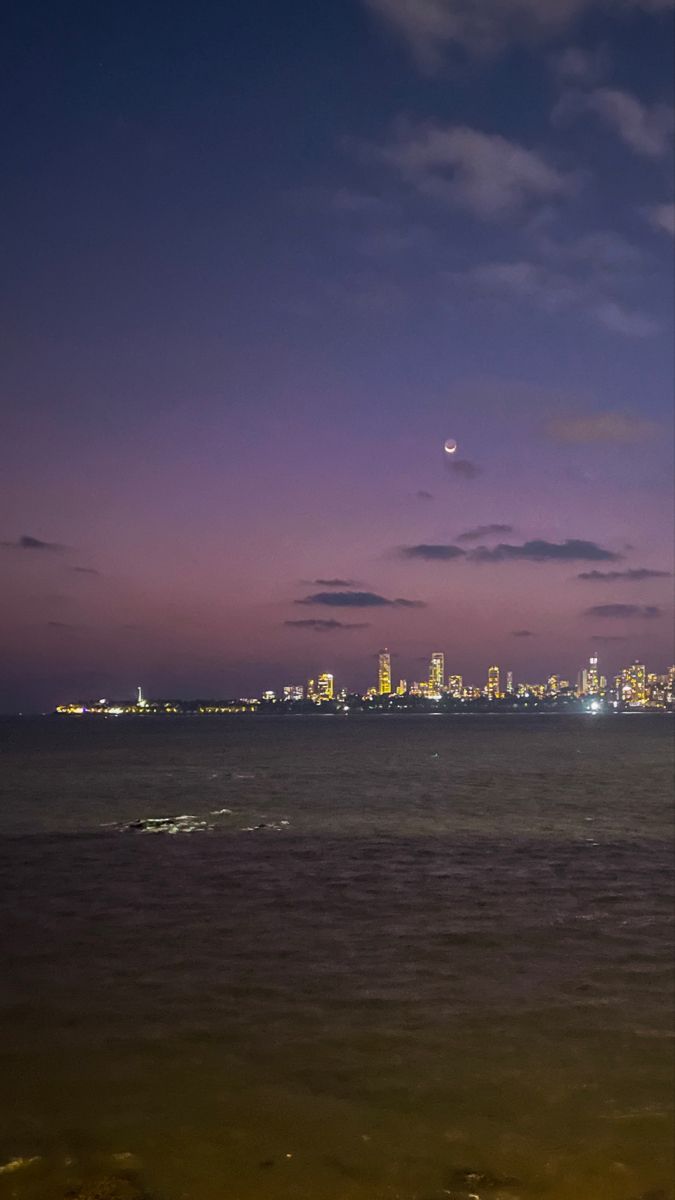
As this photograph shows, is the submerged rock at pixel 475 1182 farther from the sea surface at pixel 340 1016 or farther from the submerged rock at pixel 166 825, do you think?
the submerged rock at pixel 166 825

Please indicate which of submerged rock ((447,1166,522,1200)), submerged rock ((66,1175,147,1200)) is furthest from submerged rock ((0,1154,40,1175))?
submerged rock ((447,1166,522,1200))

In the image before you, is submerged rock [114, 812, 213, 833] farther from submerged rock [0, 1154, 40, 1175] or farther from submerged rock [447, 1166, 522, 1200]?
submerged rock [447, 1166, 522, 1200]

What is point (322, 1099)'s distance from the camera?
11.9 metres

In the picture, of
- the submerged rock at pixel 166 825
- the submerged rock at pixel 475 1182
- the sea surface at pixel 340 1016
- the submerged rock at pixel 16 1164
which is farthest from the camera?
the submerged rock at pixel 166 825

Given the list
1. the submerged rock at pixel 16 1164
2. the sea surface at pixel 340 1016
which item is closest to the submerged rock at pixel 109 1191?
the sea surface at pixel 340 1016

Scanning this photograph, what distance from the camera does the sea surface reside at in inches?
405

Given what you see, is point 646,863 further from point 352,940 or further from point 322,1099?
point 322,1099

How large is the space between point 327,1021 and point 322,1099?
10.1ft

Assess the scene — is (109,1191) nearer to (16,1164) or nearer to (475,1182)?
(16,1164)

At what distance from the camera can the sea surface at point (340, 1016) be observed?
1029 centimetres

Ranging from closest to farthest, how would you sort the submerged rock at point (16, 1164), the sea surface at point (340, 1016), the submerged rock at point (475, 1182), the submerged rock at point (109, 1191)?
the submerged rock at point (109, 1191) < the submerged rock at point (475, 1182) < the submerged rock at point (16, 1164) < the sea surface at point (340, 1016)

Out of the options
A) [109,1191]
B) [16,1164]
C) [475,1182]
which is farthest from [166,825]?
[475,1182]

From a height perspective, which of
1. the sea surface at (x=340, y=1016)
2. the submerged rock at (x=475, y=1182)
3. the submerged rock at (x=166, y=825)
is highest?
the submerged rock at (x=475, y=1182)

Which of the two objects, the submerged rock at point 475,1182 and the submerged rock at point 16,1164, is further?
the submerged rock at point 16,1164
